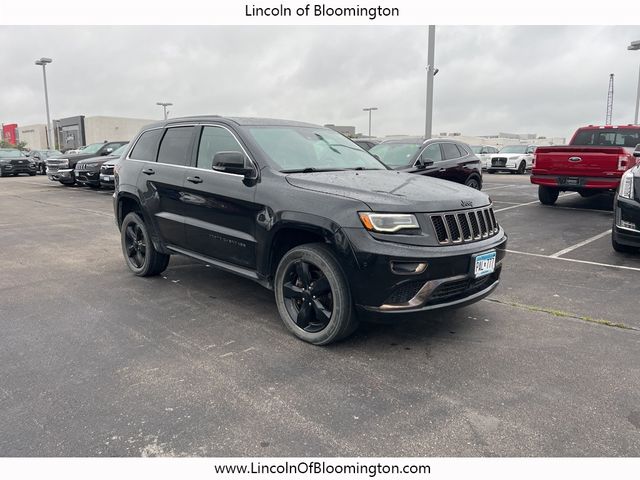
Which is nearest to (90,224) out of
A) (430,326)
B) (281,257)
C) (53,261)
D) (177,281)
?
(53,261)

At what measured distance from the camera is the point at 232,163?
4078 millimetres

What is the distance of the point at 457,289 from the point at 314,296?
41.8 inches

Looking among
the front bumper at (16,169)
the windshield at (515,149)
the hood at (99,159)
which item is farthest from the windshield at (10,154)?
the windshield at (515,149)

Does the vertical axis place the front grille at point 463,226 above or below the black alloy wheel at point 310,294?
above

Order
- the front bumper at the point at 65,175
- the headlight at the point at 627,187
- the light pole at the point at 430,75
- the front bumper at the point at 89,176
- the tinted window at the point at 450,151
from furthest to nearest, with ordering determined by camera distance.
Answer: the front bumper at the point at 65,175, the front bumper at the point at 89,176, the light pole at the point at 430,75, the tinted window at the point at 450,151, the headlight at the point at 627,187

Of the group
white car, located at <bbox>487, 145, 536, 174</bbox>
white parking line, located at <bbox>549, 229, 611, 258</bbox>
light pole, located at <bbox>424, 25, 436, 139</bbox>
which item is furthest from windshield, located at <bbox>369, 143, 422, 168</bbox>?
white car, located at <bbox>487, 145, 536, 174</bbox>

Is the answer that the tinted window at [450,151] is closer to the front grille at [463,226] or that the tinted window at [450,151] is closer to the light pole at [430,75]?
the light pole at [430,75]

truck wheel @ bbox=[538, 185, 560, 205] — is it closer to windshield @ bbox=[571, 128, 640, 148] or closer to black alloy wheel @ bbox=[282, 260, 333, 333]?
windshield @ bbox=[571, 128, 640, 148]

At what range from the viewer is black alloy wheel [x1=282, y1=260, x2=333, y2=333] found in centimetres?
374

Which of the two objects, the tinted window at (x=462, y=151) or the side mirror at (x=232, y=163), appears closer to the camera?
the side mirror at (x=232, y=163)

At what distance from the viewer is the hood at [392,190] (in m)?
3.51

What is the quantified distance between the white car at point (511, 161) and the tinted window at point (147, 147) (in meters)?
23.6

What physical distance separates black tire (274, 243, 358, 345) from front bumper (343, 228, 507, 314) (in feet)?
0.37

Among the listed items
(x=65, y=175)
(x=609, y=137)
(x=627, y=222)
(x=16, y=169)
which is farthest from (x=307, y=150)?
(x=16, y=169)
